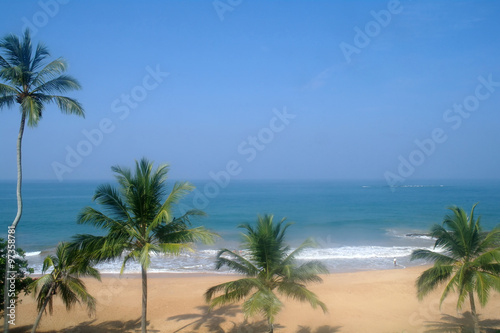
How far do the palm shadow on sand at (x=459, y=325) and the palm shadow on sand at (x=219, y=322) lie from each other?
17.4 ft

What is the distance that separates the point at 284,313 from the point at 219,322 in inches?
109

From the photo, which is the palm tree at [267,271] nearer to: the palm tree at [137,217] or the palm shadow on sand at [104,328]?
the palm tree at [137,217]

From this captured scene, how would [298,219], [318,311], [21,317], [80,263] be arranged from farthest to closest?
1. [298,219]
2. [318,311]
3. [21,317]
4. [80,263]

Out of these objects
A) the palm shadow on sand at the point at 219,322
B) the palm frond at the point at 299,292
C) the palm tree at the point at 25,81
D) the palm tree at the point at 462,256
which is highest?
the palm tree at the point at 25,81

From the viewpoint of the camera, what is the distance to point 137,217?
9508mm

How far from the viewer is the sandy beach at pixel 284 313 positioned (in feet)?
42.6

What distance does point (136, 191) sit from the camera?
374 inches

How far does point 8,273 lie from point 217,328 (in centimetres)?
688

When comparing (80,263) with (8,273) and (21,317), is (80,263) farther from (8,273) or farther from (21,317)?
(21,317)

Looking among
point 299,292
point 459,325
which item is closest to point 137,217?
point 299,292

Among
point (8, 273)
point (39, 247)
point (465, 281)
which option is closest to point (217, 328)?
point (8, 273)

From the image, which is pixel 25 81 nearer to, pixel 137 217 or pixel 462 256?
pixel 137 217

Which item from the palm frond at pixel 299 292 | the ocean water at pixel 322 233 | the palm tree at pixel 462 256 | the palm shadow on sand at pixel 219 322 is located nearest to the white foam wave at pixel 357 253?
the ocean water at pixel 322 233

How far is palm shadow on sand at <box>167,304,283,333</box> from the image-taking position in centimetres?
1281
